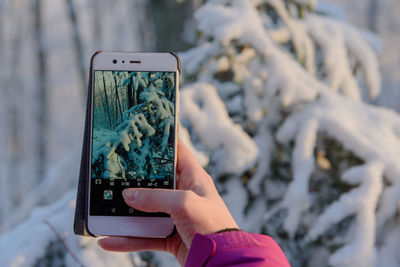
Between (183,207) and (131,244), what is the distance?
12.5 inches

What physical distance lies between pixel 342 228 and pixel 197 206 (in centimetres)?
108

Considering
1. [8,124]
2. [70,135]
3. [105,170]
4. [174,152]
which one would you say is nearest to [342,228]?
[174,152]

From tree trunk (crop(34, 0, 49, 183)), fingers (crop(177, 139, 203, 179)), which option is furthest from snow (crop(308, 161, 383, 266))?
tree trunk (crop(34, 0, 49, 183))

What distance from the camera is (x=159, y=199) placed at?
918 mm

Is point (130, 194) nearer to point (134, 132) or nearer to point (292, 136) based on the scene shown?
point (134, 132)

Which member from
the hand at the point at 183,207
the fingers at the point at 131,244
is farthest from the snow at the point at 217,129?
the fingers at the point at 131,244

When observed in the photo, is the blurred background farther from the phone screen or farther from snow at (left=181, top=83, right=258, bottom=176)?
the phone screen

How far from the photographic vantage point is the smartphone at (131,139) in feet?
3.59

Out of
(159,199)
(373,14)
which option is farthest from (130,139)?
(373,14)

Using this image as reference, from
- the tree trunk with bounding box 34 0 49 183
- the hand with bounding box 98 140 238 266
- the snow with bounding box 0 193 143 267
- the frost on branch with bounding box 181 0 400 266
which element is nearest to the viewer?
the hand with bounding box 98 140 238 266

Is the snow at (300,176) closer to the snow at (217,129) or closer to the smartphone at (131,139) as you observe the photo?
the snow at (217,129)

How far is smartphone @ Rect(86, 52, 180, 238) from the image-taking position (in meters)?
1.09

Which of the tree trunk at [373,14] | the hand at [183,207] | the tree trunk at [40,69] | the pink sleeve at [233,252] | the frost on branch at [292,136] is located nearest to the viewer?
the pink sleeve at [233,252]

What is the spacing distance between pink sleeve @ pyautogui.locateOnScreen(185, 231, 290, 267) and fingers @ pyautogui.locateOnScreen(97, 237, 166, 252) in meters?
0.38
